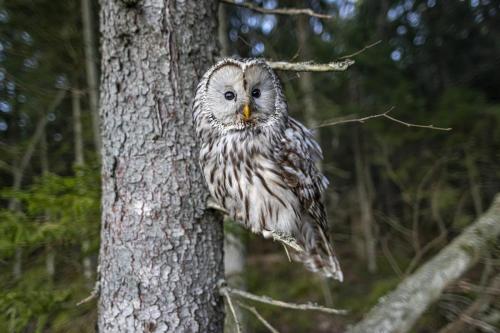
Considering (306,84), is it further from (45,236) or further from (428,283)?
(45,236)

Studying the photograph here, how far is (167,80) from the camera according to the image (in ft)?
7.25

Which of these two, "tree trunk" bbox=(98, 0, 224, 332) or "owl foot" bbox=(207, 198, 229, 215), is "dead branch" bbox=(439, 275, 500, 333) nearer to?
"tree trunk" bbox=(98, 0, 224, 332)

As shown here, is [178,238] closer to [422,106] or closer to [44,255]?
[44,255]

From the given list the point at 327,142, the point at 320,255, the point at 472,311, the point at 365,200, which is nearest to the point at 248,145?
the point at 320,255

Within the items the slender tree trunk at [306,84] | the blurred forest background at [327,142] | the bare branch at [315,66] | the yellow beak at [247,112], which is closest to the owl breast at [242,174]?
the yellow beak at [247,112]

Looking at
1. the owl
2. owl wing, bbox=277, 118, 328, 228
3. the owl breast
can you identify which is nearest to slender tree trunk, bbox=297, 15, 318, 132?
owl wing, bbox=277, 118, 328, 228

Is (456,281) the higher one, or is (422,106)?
(422,106)

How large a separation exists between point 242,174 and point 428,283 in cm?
164

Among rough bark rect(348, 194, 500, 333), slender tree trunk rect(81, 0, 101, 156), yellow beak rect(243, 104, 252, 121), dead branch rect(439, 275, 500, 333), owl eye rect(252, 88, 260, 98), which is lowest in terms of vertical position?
dead branch rect(439, 275, 500, 333)

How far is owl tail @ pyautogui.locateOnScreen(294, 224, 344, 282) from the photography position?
291 cm

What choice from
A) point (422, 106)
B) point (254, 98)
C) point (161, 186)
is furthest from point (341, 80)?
point (161, 186)

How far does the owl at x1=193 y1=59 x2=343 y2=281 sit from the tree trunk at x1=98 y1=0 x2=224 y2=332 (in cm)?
11

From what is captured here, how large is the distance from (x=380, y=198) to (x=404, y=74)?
9.18ft

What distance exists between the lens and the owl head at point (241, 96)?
2240 millimetres
